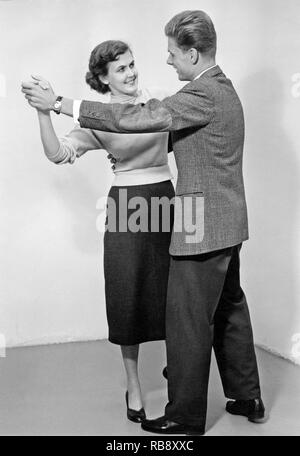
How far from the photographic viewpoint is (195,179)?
246 centimetres

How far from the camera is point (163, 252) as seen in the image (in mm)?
2764

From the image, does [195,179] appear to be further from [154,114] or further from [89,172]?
[89,172]

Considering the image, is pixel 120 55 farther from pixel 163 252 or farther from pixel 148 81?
pixel 148 81

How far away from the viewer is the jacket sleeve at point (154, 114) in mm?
2320

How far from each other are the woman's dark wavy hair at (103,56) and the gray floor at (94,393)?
3.98 feet

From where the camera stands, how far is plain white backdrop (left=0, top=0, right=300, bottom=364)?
11.6 feet

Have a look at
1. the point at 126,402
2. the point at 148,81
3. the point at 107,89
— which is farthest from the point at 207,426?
the point at 148,81

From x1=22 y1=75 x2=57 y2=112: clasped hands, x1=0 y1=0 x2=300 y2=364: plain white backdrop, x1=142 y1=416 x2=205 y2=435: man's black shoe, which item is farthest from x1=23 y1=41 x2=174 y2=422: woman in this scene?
x1=0 y1=0 x2=300 y2=364: plain white backdrop

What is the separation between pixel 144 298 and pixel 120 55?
2.84ft

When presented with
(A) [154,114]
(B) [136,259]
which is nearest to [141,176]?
(B) [136,259]

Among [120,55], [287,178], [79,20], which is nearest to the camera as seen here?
[120,55]

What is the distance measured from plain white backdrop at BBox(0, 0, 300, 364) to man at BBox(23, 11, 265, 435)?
1.00 meters

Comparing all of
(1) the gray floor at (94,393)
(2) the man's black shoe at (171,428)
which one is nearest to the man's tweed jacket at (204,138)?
(2) the man's black shoe at (171,428)

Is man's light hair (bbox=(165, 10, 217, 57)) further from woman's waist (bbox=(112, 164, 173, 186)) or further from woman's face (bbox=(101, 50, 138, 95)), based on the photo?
woman's waist (bbox=(112, 164, 173, 186))
